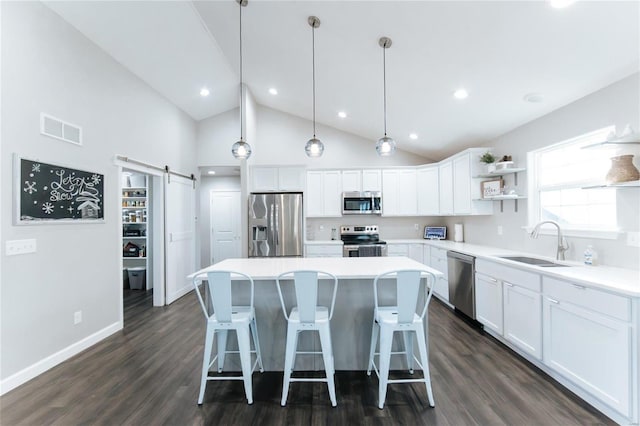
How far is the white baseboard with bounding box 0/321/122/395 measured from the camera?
2.42m

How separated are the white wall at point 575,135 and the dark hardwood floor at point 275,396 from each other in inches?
48.3

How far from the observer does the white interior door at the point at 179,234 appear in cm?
477

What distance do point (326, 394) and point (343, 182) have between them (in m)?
3.90

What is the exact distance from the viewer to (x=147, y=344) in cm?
331

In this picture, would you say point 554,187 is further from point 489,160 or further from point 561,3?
point 561,3

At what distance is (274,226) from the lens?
519 cm

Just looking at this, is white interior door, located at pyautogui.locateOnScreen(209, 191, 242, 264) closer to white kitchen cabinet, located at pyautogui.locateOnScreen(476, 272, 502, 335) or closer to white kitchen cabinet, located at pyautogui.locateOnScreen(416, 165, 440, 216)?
white kitchen cabinet, located at pyautogui.locateOnScreen(416, 165, 440, 216)

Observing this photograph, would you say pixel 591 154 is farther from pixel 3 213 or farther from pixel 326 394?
pixel 3 213

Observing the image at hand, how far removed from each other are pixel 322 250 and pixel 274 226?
955 millimetres

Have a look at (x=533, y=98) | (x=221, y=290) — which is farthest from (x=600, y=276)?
(x=221, y=290)

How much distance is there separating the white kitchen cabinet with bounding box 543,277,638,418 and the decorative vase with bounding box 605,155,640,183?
943mm

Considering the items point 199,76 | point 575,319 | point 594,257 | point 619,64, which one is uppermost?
point 199,76

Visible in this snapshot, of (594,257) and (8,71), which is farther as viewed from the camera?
(594,257)

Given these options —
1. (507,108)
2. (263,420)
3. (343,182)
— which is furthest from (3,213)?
(507,108)
